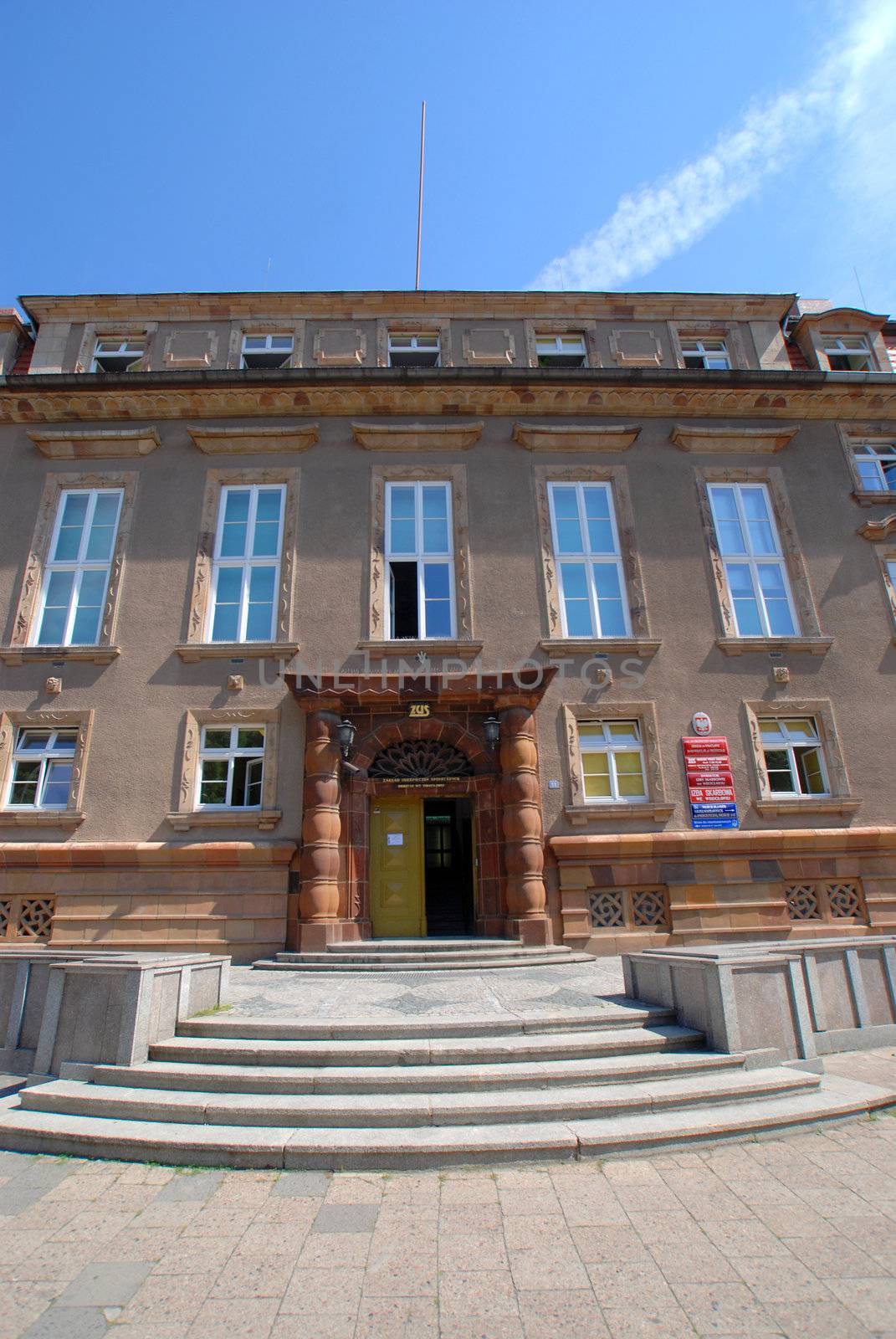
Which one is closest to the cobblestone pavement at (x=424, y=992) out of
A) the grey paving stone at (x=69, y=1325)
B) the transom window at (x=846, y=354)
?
the grey paving stone at (x=69, y=1325)

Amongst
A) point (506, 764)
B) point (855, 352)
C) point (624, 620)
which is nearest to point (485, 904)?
point (506, 764)

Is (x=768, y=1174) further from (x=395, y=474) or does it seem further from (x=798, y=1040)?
(x=395, y=474)

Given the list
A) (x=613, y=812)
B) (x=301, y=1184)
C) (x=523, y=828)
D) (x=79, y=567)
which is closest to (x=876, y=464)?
(x=613, y=812)

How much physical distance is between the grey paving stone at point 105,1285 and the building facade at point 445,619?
7.48 metres

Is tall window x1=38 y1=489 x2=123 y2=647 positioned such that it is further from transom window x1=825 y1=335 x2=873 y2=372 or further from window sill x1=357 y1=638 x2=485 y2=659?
transom window x1=825 y1=335 x2=873 y2=372

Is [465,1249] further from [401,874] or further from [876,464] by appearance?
[876,464]

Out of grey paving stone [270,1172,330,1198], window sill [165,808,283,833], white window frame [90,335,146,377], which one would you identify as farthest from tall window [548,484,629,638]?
grey paving stone [270,1172,330,1198]

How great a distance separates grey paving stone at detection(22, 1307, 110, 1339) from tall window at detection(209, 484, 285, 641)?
425 inches

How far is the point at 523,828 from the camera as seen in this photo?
11.6 meters

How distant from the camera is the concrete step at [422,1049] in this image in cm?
575

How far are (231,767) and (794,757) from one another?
10517 millimetres

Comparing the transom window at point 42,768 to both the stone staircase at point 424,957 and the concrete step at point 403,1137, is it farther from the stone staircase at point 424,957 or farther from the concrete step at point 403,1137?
the concrete step at point 403,1137

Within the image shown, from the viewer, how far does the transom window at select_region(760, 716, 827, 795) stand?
1286cm

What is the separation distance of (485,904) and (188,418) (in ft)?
38.5
